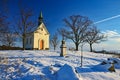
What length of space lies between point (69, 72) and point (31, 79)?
2.08 metres

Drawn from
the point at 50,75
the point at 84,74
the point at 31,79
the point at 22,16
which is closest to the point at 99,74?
the point at 84,74

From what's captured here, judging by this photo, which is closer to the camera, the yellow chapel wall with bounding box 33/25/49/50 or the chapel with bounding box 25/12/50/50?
the chapel with bounding box 25/12/50/50

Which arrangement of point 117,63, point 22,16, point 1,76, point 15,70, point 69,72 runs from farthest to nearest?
point 22,16 → point 117,63 → point 15,70 → point 1,76 → point 69,72

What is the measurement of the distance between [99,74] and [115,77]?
89 cm

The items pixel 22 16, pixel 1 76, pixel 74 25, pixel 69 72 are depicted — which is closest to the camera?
pixel 69 72

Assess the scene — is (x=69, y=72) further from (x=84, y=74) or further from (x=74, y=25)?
(x=74, y=25)

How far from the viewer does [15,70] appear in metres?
11.9

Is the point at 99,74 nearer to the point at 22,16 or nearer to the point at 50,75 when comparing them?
the point at 50,75

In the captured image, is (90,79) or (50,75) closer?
(90,79)

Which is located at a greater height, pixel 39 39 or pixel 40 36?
pixel 40 36

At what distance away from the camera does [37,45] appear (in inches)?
2009

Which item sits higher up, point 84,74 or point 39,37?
point 39,37

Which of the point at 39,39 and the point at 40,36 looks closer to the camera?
the point at 39,39

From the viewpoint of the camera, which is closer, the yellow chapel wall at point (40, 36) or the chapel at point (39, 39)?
the chapel at point (39, 39)
